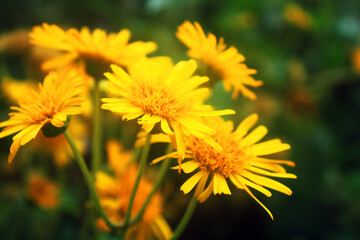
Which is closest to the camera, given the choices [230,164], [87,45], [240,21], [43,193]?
[230,164]

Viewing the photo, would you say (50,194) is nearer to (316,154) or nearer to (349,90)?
(316,154)

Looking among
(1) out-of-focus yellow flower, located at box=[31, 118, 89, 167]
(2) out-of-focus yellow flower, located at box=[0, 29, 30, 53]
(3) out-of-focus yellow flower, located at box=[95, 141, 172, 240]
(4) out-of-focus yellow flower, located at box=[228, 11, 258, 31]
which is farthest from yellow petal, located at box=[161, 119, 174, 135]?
(4) out-of-focus yellow flower, located at box=[228, 11, 258, 31]

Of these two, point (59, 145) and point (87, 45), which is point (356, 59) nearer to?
point (59, 145)

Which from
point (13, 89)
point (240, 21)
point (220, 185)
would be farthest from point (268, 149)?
point (240, 21)

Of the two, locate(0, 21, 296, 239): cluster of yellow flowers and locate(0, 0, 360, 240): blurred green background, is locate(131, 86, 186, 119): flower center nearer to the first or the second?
locate(0, 21, 296, 239): cluster of yellow flowers

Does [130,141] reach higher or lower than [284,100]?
lower

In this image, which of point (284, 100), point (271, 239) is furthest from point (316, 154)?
point (271, 239)
